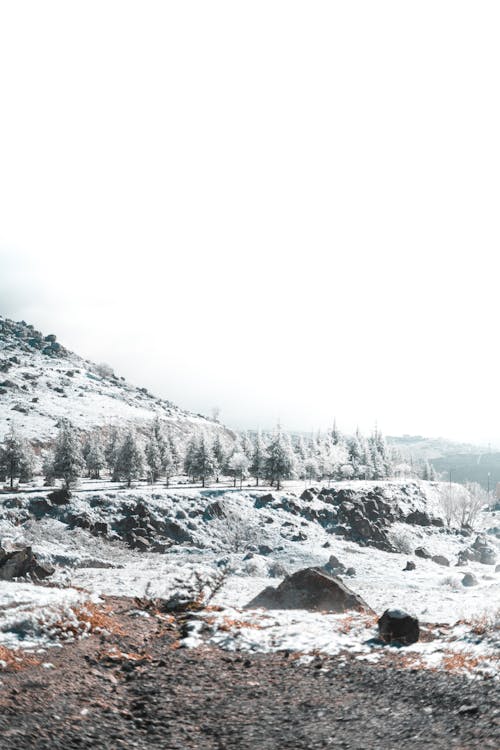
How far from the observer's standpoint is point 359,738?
320 inches

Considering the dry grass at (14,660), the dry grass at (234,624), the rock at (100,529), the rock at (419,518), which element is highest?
the dry grass at (14,660)

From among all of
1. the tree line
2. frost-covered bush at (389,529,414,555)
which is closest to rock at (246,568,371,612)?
the tree line

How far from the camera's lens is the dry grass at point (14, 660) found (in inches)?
400

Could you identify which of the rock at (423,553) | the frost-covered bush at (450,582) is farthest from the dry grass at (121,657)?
the rock at (423,553)

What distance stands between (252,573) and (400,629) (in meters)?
27.8

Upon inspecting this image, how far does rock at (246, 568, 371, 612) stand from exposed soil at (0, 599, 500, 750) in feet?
23.0

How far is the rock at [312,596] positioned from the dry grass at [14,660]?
10569 mm

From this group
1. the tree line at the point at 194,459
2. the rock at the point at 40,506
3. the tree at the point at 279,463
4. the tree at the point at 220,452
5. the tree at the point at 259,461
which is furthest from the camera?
the tree at the point at 220,452

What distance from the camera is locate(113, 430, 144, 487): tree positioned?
73.4 m

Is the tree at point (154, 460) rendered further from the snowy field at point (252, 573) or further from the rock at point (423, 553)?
the rock at point (423, 553)

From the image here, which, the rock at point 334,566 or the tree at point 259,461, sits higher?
the tree at point 259,461

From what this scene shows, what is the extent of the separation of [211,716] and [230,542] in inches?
2008

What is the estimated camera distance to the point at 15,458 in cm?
6419

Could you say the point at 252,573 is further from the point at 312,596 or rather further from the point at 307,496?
the point at 307,496
